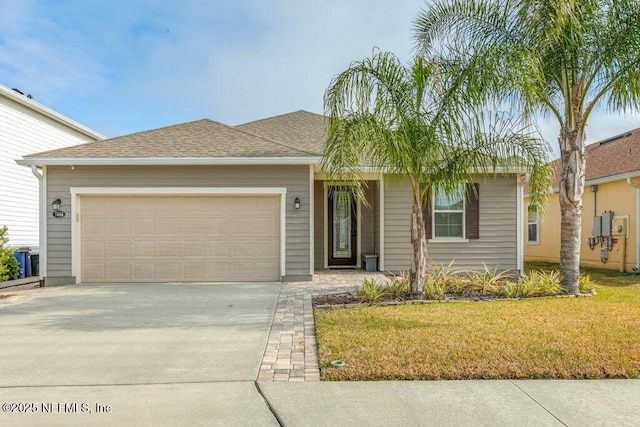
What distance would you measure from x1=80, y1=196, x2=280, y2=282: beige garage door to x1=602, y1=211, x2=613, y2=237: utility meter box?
9.34 meters

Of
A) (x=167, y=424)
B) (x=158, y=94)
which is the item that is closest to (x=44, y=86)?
(x=158, y=94)

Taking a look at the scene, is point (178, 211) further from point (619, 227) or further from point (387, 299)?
point (619, 227)

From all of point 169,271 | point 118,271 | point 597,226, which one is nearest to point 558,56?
point 597,226

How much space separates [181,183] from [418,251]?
17.8 ft

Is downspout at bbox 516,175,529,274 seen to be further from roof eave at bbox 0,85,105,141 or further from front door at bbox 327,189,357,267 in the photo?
roof eave at bbox 0,85,105,141

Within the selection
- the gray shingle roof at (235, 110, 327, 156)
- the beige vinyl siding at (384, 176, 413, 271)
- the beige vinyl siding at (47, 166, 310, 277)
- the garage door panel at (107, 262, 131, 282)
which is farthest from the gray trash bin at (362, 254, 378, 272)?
the garage door panel at (107, 262, 131, 282)

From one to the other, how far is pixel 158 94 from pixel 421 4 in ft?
43.7

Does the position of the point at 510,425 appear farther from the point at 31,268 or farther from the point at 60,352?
the point at 31,268

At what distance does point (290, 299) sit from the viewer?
770 centimetres

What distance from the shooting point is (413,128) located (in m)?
6.82

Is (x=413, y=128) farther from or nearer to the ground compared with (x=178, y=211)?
farther from the ground

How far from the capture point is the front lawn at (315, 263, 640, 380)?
12.8 feet

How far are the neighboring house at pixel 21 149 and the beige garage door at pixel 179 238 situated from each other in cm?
431

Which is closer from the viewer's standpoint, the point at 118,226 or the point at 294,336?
the point at 294,336
